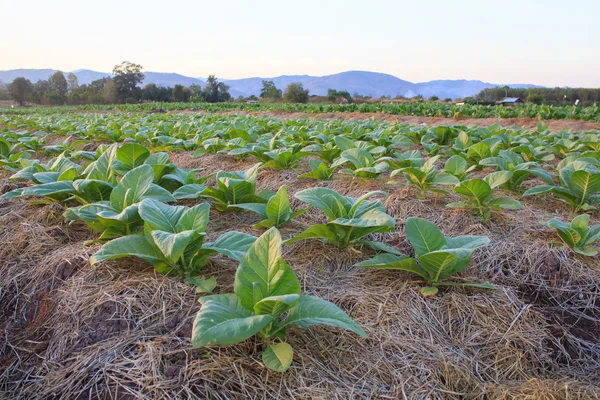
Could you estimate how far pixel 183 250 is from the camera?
1.71m

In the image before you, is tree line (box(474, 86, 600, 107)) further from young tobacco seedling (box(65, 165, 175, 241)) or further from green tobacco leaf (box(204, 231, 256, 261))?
green tobacco leaf (box(204, 231, 256, 261))

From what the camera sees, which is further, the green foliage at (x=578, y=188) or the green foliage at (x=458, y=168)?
the green foliage at (x=458, y=168)

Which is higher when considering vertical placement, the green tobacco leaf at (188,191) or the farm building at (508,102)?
the green tobacco leaf at (188,191)

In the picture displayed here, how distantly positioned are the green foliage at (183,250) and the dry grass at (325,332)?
0.09 m

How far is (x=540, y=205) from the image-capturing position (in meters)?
3.15

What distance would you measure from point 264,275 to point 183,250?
479mm

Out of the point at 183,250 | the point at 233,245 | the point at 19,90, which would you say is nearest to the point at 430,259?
the point at 233,245

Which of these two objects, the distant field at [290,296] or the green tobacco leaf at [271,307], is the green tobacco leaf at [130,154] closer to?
the distant field at [290,296]

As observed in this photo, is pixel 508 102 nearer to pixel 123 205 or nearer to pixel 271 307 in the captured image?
pixel 123 205

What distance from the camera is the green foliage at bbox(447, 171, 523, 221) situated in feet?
8.22

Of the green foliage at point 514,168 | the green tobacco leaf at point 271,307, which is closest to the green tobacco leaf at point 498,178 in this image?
the green foliage at point 514,168

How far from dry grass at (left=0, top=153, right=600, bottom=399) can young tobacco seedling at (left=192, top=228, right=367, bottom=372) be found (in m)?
0.09

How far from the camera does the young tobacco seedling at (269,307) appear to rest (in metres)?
1.26

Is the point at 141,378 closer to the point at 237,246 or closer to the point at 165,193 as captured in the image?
the point at 237,246
